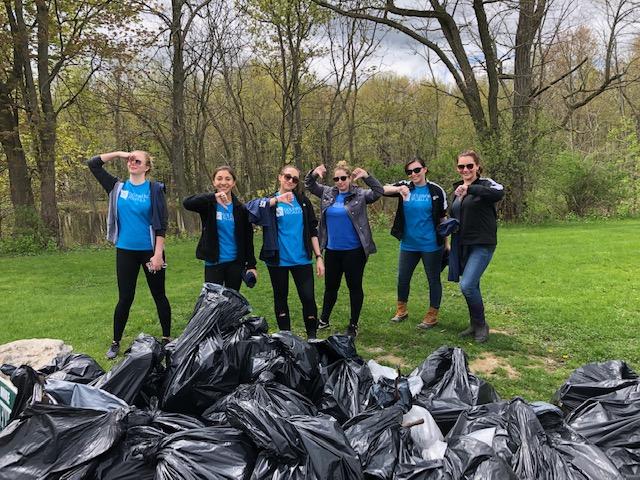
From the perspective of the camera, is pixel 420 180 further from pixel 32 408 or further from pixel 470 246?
pixel 32 408

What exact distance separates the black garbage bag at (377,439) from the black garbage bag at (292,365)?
49cm

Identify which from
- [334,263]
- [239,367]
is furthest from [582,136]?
[239,367]

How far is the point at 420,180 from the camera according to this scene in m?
4.89

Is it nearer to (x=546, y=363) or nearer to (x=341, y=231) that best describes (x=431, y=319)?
(x=546, y=363)

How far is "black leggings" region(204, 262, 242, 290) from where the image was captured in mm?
4148

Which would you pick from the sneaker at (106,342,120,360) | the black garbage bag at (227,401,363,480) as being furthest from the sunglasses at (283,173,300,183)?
the black garbage bag at (227,401,363,480)

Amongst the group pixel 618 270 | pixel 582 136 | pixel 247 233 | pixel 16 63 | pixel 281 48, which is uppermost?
pixel 281 48

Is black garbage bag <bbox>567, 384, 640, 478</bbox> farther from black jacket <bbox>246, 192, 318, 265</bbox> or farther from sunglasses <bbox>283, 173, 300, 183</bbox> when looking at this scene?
sunglasses <bbox>283, 173, 300, 183</bbox>

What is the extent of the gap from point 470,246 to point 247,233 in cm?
214

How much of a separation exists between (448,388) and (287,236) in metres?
2.07

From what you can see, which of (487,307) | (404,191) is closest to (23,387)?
(404,191)

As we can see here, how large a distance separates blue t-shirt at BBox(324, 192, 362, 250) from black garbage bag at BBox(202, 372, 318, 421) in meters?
2.23

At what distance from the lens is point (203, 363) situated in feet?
8.52

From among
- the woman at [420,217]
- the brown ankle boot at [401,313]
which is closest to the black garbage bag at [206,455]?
the woman at [420,217]
